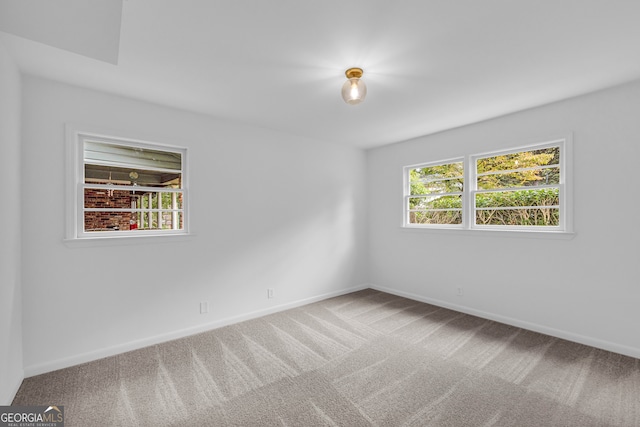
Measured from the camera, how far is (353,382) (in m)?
2.22

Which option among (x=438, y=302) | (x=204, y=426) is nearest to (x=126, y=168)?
(x=204, y=426)

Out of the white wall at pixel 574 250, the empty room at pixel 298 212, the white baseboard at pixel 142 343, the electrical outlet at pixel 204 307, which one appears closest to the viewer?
the empty room at pixel 298 212

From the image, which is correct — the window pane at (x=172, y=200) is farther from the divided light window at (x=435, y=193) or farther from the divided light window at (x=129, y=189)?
the divided light window at (x=435, y=193)

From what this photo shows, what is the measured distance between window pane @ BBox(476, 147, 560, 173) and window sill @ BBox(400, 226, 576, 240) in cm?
77

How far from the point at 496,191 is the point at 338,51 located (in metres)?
2.68

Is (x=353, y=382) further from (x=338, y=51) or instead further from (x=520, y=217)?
(x=520, y=217)

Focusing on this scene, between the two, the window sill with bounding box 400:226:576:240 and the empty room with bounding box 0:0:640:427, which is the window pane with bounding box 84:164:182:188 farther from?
the window sill with bounding box 400:226:576:240

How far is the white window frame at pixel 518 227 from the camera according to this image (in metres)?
2.89

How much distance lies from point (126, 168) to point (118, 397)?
6.67 feet

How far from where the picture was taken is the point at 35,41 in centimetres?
186

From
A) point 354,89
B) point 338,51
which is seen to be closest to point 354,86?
point 354,89

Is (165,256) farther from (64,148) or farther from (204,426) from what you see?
(204,426)

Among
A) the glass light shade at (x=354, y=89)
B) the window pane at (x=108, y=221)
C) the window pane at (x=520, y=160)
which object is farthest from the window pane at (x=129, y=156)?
the window pane at (x=520, y=160)

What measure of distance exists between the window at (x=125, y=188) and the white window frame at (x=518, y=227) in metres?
3.25
